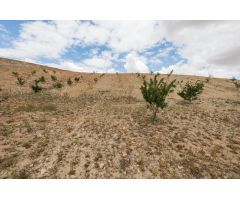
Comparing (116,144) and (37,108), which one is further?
(37,108)

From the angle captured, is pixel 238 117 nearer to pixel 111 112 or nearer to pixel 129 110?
pixel 129 110

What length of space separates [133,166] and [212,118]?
10587mm

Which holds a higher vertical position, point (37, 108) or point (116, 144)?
point (37, 108)

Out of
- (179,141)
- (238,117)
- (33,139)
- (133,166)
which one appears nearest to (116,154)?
(133,166)

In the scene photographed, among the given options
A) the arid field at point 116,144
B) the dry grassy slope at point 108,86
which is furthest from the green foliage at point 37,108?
the dry grassy slope at point 108,86

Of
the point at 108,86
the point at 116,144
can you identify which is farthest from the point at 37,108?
the point at 108,86

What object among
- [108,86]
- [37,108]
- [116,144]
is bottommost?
[116,144]

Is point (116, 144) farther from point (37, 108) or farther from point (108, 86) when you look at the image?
point (108, 86)

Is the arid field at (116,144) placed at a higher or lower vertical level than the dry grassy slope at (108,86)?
lower

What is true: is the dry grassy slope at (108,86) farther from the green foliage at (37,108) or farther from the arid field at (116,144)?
the arid field at (116,144)

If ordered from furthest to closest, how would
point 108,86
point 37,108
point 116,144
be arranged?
point 108,86, point 37,108, point 116,144

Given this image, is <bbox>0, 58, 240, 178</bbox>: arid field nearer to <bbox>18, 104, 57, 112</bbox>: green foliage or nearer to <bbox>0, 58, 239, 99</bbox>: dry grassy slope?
<bbox>18, 104, 57, 112</bbox>: green foliage

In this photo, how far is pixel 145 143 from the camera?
10742 mm

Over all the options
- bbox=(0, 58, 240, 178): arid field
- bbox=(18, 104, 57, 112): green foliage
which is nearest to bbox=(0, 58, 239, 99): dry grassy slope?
bbox=(18, 104, 57, 112): green foliage
